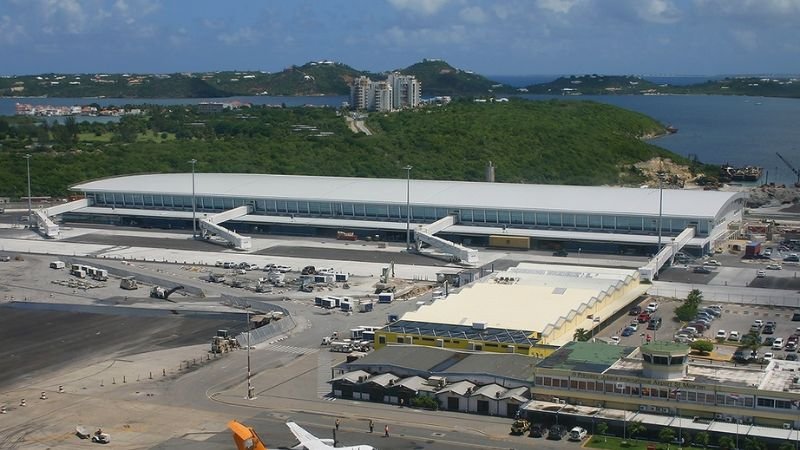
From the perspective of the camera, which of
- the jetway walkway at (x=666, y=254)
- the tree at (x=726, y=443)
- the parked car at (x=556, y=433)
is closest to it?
the tree at (x=726, y=443)

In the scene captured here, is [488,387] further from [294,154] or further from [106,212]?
[294,154]

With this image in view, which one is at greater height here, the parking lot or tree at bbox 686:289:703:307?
tree at bbox 686:289:703:307

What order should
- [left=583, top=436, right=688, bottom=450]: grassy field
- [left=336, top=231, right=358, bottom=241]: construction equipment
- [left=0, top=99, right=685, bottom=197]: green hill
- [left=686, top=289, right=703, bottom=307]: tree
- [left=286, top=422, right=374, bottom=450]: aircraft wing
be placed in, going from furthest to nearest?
[left=0, top=99, right=685, bottom=197]: green hill < [left=336, top=231, right=358, bottom=241]: construction equipment < [left=686, top=289, right=703, bottom=307]: tree < [left=583, top=436, right=688, bottom=450]: grassy field < [left=286, top=422, right=374, bottom=450]: aircraft wing

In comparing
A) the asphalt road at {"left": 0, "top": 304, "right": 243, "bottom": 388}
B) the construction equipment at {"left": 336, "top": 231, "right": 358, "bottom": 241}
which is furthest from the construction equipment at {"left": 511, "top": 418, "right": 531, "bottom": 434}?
the construction equipment at {"left": 336, "top": 231, "right": 358, "bottom": 241}

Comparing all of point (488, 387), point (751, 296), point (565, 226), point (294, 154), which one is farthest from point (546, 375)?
point (294, 154)

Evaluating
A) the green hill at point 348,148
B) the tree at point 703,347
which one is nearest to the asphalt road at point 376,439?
the tree at point 703,347

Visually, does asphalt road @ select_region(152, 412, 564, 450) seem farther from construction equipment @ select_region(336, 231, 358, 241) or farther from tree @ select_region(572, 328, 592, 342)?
construction equipment @ select_region(336, 231, 358, 241)

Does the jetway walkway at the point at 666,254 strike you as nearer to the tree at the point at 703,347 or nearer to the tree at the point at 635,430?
the tree at the point at 703,347
